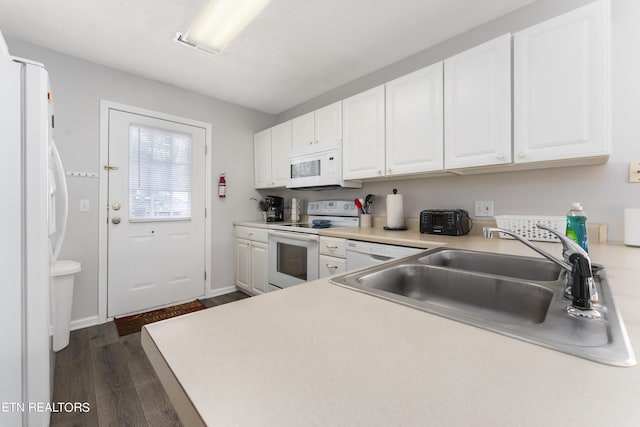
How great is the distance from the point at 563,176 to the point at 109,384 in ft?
10.2

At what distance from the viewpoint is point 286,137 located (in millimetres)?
3162

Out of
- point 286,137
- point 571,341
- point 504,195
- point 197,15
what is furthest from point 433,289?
point 286,137

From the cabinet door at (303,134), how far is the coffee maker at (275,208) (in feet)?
2.53

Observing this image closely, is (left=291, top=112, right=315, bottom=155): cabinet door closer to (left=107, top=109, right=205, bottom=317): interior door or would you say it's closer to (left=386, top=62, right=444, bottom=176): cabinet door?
(left=386, top=62, right=444, bottom=176): cabinet door

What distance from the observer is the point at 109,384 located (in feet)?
5.47

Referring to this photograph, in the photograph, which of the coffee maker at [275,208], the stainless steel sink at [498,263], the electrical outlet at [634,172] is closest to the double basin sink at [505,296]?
the stainless steel sink at [498,263]

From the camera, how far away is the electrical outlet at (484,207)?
6.54 feet

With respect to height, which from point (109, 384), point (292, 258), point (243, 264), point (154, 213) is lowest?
point (109, 384)

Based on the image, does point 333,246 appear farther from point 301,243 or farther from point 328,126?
point 328,126

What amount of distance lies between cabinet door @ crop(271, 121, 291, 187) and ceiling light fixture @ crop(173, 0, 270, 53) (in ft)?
3.82

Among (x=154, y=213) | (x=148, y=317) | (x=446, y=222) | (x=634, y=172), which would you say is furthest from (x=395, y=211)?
(x=148, y=317)

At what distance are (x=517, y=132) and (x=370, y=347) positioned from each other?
173cm

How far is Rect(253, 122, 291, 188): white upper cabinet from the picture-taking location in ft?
10.4

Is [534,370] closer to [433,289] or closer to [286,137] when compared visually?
[433,289]
